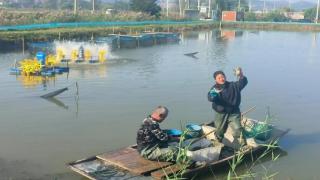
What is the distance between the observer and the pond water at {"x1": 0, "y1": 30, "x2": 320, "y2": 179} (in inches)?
407

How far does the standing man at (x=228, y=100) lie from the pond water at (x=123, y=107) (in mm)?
1365

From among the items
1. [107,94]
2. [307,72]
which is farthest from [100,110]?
[307,72]

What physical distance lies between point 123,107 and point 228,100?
20.2ft

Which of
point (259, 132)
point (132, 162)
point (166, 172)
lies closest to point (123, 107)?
point (259, 132)

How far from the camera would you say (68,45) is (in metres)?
32.8

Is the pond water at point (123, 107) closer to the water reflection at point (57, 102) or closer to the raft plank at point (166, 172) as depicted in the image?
the water reflection at point (57, 102)

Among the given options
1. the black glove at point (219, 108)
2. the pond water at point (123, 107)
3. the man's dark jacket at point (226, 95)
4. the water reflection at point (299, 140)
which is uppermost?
the man's dark jacket at point (226, 95)

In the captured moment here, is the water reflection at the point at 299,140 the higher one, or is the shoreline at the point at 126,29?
the shoreline at the point at 126,29

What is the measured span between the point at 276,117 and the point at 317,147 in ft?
9.33

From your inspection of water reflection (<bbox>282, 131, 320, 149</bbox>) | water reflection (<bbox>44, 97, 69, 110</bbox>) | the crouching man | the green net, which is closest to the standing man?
the green net

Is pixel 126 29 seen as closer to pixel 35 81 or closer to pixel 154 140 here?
pixel 35 81

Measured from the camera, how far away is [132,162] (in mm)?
8438

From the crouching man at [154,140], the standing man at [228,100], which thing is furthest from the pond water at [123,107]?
the crouching man at [154,140]

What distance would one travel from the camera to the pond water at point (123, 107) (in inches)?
407
